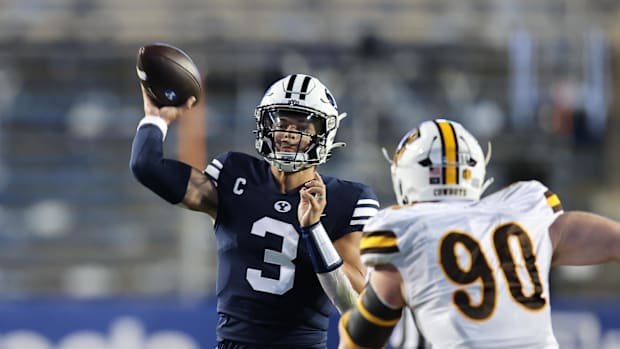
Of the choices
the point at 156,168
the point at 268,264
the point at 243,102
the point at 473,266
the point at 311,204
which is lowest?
the point at 473,266

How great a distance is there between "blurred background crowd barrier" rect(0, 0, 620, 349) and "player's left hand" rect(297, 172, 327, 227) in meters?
6.25

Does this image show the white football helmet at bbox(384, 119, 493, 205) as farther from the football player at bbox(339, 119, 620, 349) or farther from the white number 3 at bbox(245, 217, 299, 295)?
the white number 3 at bbox(245, 217, 299, 295)

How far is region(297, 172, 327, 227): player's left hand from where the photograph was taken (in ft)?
12.2

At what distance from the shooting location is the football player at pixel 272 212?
13.0 ft

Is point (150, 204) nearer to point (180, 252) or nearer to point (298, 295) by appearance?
point (180, 252)

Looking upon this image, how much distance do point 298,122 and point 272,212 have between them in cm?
34

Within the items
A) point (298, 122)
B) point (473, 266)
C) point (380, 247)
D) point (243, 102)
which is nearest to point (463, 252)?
point (473, 266)

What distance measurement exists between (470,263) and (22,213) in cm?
864

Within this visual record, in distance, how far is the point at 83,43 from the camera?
39.3ft

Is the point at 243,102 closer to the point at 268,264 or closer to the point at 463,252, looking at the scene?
the point at 268,264

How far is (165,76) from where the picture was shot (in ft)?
13.2

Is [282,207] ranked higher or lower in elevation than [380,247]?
higher

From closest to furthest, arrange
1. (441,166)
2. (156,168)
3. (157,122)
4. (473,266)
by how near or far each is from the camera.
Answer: (473,266)
(441,166)
(156,168)
(157,122)

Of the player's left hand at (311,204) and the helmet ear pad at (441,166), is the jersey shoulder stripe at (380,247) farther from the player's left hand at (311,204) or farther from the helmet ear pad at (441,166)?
the player's left hand at (311,204)
